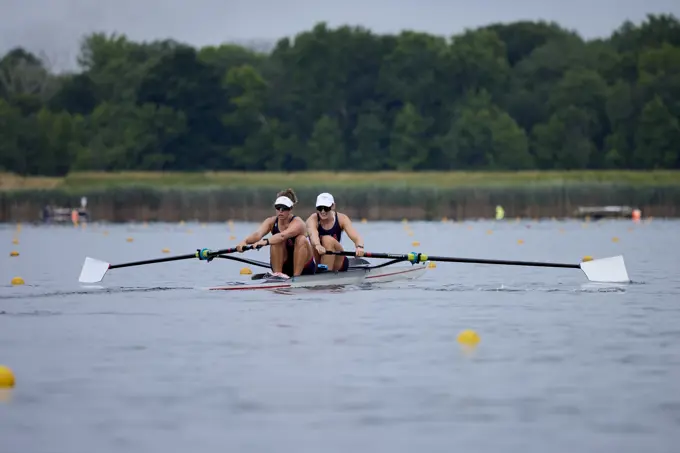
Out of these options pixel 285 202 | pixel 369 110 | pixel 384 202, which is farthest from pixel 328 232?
pixel 369 110

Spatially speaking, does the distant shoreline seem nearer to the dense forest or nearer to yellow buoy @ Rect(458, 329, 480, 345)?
the dense forest

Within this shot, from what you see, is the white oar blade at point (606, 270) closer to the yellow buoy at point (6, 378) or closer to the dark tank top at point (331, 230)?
the dark tank top at point (331, 230)

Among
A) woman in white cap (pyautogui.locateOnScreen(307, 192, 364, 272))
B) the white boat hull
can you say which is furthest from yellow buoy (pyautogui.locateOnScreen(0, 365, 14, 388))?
woman in white cap (pyautogui.locateOnScreen(307, 192, 364, 272))

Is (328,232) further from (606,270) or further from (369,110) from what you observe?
(369,110)

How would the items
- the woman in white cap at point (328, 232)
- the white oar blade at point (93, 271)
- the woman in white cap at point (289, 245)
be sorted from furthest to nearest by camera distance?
1. the white oar blade at point (93, 271)
2. the woman in white cap at point (328, 232)
3. the woman in white cap at point (289, 245)

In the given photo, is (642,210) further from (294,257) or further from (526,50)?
(526,50)

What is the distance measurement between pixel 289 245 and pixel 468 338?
20.5ft

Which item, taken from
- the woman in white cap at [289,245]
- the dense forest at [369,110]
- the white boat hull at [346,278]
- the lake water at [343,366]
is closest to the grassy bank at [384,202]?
the dense forest at [369,110]

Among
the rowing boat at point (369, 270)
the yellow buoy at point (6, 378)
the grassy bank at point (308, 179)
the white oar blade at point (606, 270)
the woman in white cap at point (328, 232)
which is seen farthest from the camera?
the grassy bank at point (308, 179)

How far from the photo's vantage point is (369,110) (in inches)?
3991

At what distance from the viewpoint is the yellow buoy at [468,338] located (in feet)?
47.4

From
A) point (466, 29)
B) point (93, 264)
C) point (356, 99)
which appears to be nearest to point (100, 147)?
point (356, 99)

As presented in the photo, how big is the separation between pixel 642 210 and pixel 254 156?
138 feet

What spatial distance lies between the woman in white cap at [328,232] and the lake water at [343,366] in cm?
59
